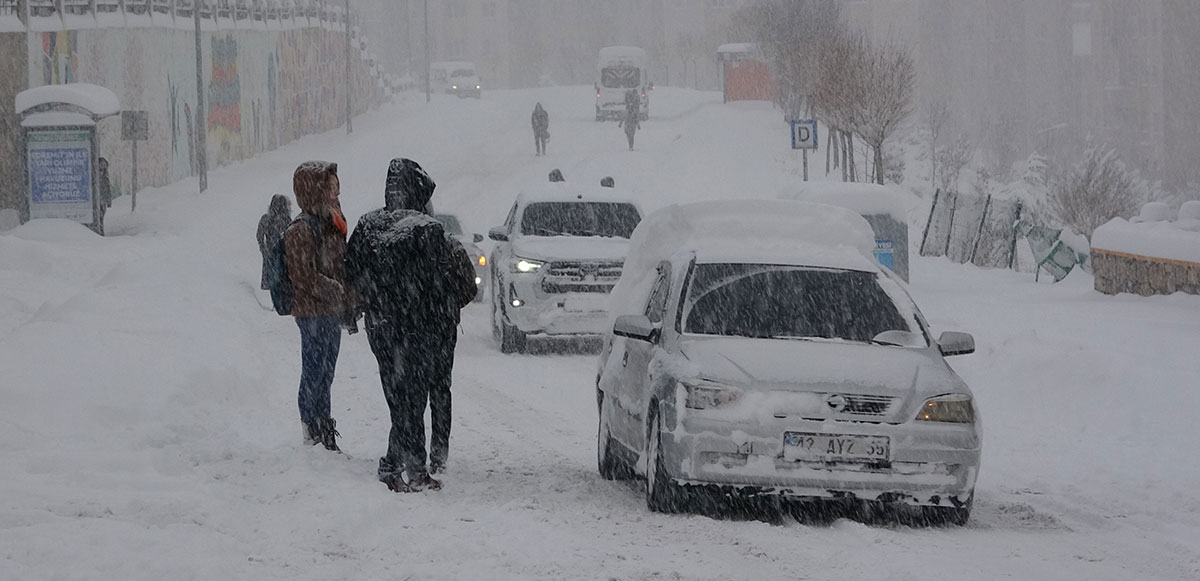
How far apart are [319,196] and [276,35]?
48313 millimetres

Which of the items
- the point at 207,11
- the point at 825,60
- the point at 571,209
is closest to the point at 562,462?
the point at 571,209

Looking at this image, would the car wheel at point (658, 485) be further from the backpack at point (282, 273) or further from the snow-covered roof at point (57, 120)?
the snow-covered roof at point (57, 120)

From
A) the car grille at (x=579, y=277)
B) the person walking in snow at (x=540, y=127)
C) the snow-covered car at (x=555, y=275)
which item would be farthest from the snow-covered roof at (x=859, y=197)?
the person walking in snow at (x=540, y=127)

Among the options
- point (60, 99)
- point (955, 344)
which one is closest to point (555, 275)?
point (955, 344)

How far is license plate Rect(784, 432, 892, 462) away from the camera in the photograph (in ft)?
25.8

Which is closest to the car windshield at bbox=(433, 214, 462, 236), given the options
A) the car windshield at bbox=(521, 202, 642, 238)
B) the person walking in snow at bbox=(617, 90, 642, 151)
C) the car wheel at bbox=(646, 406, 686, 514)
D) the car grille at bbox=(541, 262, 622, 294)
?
the car windshield at bbox=(521, 202, 642, 238)

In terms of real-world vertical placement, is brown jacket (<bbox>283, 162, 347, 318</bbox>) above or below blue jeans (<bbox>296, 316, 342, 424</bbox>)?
above

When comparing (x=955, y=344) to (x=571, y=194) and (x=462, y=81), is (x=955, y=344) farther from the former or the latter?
(x=462, y=81)

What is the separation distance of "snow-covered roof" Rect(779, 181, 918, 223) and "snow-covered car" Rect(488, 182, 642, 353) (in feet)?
16.9

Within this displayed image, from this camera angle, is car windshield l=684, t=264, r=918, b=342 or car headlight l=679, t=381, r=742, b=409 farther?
car windshield l=684, t=264, r=918, b=342

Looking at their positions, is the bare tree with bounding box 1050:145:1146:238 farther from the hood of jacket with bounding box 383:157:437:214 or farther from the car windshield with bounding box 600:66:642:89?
the hood of jacket with bounding box 383:157:437:214

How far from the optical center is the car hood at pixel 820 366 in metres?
7.96

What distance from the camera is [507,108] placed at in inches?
2790

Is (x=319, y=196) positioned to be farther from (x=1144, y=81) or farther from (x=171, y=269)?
(x=1144, y=81)
